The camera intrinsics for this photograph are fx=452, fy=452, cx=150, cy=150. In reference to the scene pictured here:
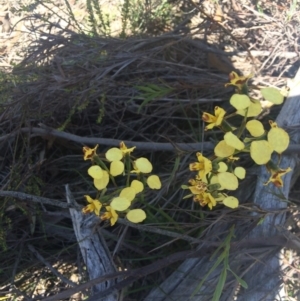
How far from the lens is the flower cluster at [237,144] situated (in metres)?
0.55

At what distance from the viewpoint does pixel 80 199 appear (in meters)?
1.23

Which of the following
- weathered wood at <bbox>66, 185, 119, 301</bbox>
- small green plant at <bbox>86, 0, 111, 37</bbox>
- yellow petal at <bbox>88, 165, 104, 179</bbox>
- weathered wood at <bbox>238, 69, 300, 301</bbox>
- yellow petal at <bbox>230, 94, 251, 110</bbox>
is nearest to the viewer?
yellow petal at <bbox>230, 94, 251, 110</bbox>

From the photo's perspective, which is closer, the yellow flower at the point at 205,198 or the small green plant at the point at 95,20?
the yellow flower at the point at 205,198

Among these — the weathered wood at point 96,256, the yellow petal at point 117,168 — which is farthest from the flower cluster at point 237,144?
the weathered wood at point 96,256

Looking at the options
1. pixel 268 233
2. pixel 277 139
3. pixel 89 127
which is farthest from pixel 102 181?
pixel 89 127

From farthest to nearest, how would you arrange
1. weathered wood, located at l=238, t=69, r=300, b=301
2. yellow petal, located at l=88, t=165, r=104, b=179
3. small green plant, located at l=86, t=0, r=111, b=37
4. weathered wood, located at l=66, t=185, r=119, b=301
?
1. small green plant, located at l=86, t=0, r=111, b=37
2. weathered wood, located at l=238, t=69, r=300, b=301
3. weathered wood, located at l=66, t=185, r=119, b=301
4. yellow petal, located at l=88, t=165, r=104, b=179

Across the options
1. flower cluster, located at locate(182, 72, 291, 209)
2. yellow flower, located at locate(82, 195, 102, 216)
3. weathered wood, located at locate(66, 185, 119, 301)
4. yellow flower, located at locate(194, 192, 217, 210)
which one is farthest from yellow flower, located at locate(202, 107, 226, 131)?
weathered wood, located at locate(66, 185, 119, 301)

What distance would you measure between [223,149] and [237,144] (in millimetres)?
31

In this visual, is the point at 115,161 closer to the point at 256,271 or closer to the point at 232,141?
the point at 232,141

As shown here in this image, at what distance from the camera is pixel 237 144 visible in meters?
0.55

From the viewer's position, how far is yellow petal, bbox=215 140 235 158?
57 centimetres

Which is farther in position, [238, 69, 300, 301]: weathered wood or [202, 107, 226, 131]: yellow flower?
[238, 69, 300, 301]: weathered wood

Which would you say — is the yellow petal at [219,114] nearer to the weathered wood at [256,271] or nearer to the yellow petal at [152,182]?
the yellow petal at [152,182]

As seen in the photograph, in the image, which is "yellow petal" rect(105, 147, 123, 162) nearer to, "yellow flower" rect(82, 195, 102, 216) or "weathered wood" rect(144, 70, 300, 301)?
"yellow flower" rect(82, 195, 102, 216)
